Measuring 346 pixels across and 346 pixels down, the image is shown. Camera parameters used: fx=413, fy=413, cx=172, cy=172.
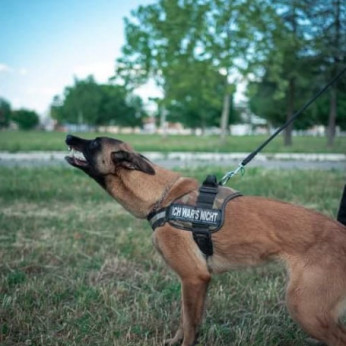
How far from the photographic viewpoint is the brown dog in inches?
94.3

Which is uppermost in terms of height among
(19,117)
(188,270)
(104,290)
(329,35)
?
(329,35)

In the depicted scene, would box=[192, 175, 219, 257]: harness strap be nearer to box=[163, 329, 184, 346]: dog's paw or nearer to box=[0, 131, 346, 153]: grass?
box=[163, 329, 184, 346]: dog's paw

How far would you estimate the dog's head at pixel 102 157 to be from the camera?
9.87 ft

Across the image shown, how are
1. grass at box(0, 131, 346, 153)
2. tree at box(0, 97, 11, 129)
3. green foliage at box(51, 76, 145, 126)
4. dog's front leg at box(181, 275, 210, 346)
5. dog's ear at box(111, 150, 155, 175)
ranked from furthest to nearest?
tree at box(0, 97, 11, 129) → green foliage at box(51, 76, 145, 126) → grass at box(0, 131, 346, 153) → dog's ear at box(111, 150, 155, 175) → dog's front leg at box(181, 275, 210, 346)

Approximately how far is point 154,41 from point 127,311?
27980 mm

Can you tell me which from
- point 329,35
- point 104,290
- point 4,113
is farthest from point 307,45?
point 4,113

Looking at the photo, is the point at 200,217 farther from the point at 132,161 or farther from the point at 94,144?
the point at 94,144

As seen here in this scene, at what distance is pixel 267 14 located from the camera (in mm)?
24094

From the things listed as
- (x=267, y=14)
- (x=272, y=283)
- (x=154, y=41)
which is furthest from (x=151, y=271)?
(x=154, y=41)

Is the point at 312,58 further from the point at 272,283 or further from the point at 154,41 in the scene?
the point at 272,283

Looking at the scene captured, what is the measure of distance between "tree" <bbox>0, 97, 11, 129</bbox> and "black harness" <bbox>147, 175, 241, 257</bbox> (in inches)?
4878

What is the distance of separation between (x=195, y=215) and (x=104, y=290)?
1.33 meters

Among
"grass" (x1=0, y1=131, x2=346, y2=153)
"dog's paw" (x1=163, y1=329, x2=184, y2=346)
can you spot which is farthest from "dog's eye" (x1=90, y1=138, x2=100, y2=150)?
"grass" (x1=0, y1=131, x2=346, y2=153)

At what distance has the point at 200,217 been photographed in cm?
277
